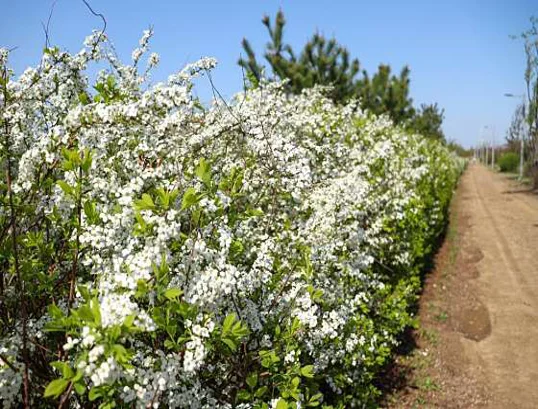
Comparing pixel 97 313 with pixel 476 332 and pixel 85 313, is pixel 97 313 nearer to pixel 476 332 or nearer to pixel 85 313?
pixel 85 313

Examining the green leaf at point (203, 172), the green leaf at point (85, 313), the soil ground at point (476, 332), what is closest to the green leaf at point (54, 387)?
the green leaf at point (85, 313)

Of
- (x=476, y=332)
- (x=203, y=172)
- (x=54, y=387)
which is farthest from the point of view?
(x=476, y=332)

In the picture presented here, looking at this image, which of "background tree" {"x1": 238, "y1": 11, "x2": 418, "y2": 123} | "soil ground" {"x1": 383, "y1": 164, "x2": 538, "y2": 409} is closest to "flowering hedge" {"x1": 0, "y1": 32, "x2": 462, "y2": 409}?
"soil ground" {"x1": 383, "y1": 164, "x2": 538, "y2": 409}

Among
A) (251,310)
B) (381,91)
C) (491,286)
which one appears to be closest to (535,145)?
(381,91)

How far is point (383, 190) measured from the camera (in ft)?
28.2

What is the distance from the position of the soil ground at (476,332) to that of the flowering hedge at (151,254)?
2737mm

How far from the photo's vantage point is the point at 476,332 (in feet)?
29.3

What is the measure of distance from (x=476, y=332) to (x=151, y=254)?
27.0ft

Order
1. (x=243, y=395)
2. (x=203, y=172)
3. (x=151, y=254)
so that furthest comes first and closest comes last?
(x=243, y=395), (x=203, y=172), (x=151, y=254)

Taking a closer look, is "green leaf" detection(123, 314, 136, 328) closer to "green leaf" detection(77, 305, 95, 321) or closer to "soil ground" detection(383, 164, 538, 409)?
"green leaf" detection(77, 305, 95, 321)

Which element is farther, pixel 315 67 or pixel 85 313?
pixel 315 67

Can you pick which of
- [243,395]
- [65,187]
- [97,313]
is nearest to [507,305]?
[243,395]

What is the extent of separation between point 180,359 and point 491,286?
34.2 ft

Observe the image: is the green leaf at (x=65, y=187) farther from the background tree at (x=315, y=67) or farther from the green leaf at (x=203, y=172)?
the background tree at (x=315, y=67)
